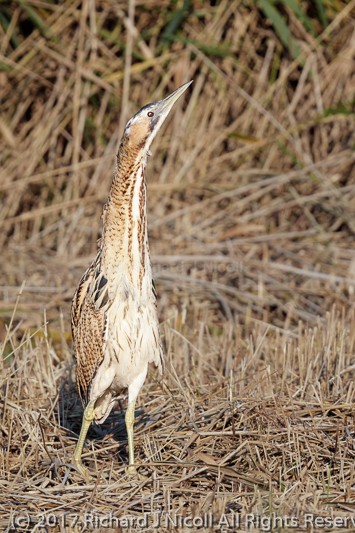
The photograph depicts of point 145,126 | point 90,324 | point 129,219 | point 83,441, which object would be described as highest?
point 145,126

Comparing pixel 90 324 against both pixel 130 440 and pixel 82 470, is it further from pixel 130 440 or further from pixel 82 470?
pixel 82 470

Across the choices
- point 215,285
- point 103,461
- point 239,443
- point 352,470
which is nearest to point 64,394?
point 103,461

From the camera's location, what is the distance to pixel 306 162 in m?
9.00

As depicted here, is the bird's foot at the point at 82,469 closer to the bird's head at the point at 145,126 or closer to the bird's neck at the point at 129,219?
the bird's neck at the point at 129,219

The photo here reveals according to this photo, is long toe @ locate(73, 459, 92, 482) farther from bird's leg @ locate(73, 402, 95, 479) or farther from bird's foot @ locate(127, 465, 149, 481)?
bird's foot @ locate(127, 465, 149, 481)

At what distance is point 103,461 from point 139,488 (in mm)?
596

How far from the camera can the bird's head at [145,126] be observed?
14.2 ft

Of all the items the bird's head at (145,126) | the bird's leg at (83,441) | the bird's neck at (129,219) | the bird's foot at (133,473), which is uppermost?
the bird's head at (145,126)

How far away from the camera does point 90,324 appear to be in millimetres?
4504

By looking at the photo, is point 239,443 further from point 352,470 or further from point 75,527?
point 75,527

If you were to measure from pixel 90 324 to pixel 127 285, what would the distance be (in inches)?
11.4

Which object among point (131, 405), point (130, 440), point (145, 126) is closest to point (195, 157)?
point (145, 126)

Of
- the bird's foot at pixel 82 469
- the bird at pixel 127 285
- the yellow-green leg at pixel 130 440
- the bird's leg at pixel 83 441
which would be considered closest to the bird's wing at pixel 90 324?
the bird at pixel 127 285

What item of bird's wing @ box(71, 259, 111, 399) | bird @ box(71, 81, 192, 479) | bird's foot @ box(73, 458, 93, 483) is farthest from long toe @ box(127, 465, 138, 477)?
bird's wing @ box(71, 259, 111, 399)
